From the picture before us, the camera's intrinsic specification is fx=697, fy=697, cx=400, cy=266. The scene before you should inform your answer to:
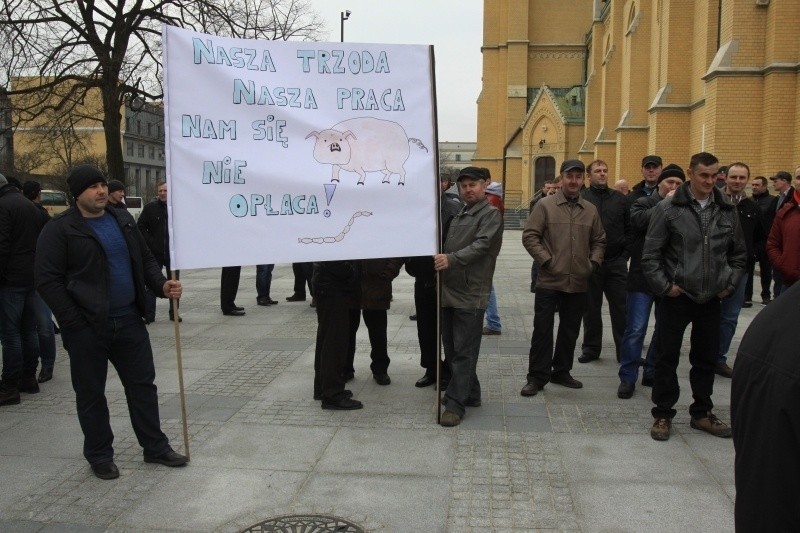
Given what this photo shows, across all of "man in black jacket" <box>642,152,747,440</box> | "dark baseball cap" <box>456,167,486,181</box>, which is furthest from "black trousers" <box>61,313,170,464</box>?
"man in black jacket" <box>642,152,747,440</box>

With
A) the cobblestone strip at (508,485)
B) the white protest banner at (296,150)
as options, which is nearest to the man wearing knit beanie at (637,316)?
the cobblestone strip at (508,485)

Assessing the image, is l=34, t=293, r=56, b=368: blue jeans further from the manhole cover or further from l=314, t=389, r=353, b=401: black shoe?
the manhole cover

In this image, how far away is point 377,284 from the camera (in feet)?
20.8

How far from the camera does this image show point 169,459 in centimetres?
452

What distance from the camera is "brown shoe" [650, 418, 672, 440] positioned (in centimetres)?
493

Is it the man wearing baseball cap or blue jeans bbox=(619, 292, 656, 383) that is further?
the man wearing baseball cap

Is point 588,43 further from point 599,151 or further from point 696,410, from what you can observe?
point 696,410

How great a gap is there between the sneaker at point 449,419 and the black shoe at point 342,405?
79cm

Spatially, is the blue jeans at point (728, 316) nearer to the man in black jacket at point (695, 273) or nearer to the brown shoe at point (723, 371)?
the brown shoe at point (723, 371)

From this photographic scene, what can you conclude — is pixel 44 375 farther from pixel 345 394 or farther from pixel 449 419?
pixel 449 419

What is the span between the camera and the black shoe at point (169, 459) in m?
4.52

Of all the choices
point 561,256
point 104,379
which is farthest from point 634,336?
point 104,379

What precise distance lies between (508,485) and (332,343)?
207 cm

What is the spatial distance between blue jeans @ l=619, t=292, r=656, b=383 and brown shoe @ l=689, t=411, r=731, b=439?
93 cm
